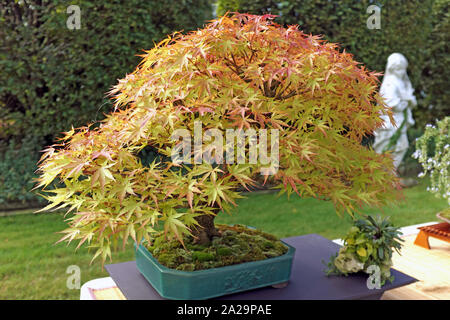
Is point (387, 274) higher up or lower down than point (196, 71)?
lower down

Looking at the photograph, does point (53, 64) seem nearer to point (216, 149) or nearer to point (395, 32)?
point (216, 149)

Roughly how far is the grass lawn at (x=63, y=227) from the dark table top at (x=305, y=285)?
2.09 ft

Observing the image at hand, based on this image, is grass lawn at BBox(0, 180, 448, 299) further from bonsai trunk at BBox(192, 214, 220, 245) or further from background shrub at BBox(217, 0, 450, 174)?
background shrub at BBox(217, 0, 450, 174)

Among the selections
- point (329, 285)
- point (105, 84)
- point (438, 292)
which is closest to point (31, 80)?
point (105, 84)

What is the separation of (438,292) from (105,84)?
8.77ft

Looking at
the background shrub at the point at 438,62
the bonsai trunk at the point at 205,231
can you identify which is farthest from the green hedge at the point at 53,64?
the background shrub at the point at 438,62

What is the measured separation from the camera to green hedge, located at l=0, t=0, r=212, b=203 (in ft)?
10.0

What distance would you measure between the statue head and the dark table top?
10.3 ft

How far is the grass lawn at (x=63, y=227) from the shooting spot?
2.31 meters

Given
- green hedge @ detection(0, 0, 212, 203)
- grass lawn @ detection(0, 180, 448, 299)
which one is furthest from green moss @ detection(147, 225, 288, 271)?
green hedge @ detection(0, 0, 212, 203)

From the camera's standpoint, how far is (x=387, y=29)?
13.5 ft

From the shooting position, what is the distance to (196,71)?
3.57ft

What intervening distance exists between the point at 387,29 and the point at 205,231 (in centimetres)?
366

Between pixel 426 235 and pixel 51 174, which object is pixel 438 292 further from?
pixel 51 174
